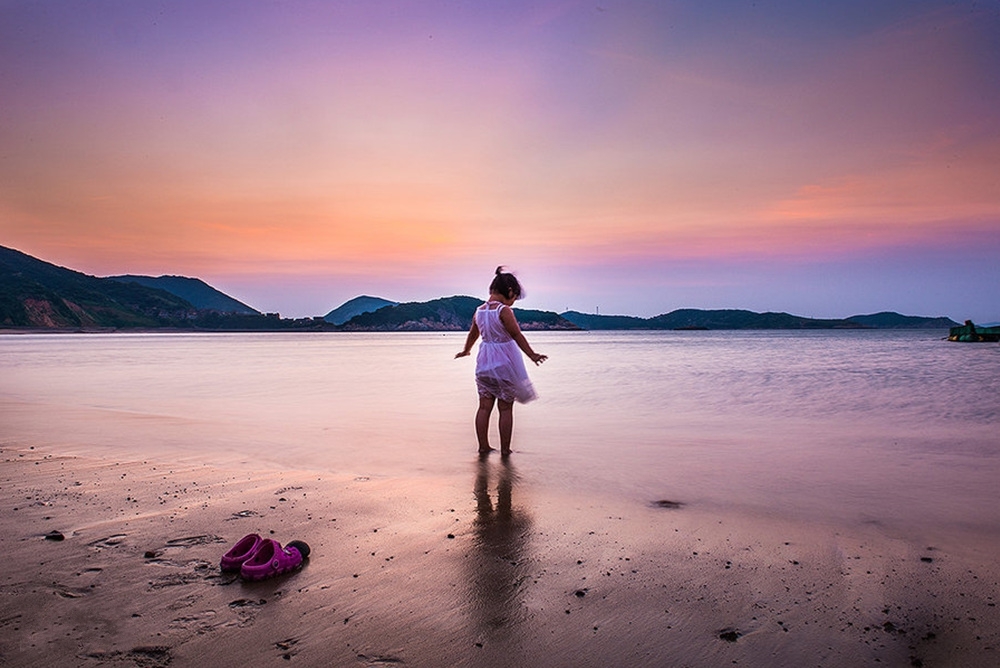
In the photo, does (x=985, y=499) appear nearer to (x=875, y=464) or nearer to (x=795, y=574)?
(x=875, y=464)

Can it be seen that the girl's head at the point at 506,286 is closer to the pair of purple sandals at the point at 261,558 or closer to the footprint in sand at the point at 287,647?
the pair of purple sandals at the point at 261,558

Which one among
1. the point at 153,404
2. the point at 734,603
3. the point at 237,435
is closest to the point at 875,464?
the point at 734,603

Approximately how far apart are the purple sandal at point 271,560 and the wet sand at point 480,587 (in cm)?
9

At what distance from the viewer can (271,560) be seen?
10.9 feet

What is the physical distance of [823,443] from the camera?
8.38 metres

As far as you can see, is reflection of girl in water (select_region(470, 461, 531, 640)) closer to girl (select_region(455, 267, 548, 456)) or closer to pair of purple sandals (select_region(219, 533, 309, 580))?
pair of purple sandals (select_region(219, 533, 309, 580))

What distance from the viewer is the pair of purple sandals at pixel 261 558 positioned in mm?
3275

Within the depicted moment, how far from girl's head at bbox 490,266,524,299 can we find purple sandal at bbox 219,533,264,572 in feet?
15.0

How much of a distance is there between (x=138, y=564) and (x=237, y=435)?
563 cm

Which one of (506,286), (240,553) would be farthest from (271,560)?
(506,286)

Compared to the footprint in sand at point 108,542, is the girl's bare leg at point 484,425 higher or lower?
higher

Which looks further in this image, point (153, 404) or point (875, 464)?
point (153, 404)

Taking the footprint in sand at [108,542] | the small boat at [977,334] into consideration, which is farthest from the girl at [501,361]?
the small boat at [977,334]

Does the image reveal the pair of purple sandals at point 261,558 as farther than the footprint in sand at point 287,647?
Yes
